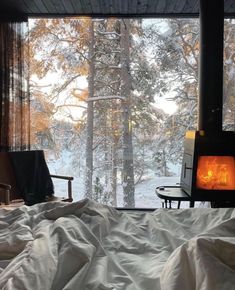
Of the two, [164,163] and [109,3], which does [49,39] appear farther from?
[164,163]

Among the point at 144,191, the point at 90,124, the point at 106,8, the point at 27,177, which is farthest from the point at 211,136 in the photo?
the point at 27,177

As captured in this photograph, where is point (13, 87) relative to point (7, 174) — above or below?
above

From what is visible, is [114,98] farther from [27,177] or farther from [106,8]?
[27,177]

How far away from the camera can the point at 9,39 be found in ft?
12.1

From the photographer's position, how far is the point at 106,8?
3.69 meters

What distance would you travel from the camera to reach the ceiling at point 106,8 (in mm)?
3477

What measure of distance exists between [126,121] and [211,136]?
50.5 inches

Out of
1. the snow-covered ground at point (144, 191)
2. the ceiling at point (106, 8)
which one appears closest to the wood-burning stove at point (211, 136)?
the ceiling at point (106, 8)

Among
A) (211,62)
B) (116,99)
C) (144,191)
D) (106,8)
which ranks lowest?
(144,191)

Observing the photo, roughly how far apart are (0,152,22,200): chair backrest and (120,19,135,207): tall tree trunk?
1353 mm

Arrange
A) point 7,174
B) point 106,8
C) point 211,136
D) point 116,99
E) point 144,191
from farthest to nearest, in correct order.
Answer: point 144,191, point 116,99, point 106,8, point 7,174, point 211,136

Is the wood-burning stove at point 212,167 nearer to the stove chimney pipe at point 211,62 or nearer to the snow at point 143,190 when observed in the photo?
the stove chimney pipe at point 211,62

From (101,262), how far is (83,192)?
3105 mm

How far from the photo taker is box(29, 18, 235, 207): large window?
402 cm
